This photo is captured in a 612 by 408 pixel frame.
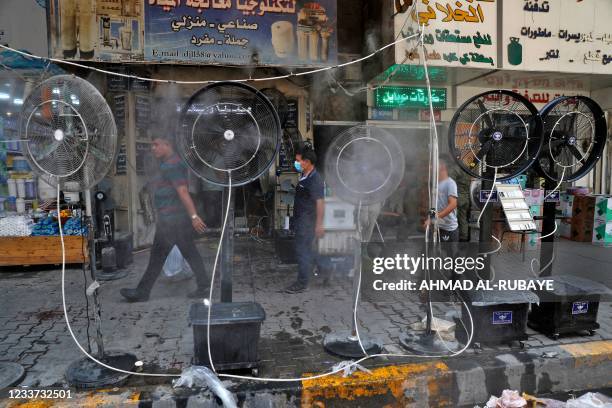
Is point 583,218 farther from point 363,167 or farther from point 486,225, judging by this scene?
point 363,167

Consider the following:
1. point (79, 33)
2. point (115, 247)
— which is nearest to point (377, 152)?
point (115, 247)

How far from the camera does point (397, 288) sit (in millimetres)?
5602

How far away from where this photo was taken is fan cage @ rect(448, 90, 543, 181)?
416 cm

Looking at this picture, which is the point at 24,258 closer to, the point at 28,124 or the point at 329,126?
the point at 28,124

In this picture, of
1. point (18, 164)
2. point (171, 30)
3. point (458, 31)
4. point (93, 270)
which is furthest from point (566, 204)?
point (18, 164)

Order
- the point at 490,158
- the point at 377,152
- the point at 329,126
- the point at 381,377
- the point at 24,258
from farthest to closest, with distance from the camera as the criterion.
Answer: the point at 329,126, the point at 24,258, the point at 490,158, the point at 377,152, the point at 381,377

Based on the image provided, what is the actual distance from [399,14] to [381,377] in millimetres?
5614

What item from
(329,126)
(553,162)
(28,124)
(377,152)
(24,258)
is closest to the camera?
(28,124)

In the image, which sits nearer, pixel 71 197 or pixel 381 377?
pixel 381 377

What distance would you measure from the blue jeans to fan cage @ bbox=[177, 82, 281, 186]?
2.40 metres

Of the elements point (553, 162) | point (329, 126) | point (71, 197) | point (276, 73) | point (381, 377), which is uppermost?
point (276, 73)

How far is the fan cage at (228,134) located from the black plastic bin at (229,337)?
1109 mm

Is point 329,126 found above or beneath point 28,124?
above

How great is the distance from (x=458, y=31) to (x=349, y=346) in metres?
5.68
